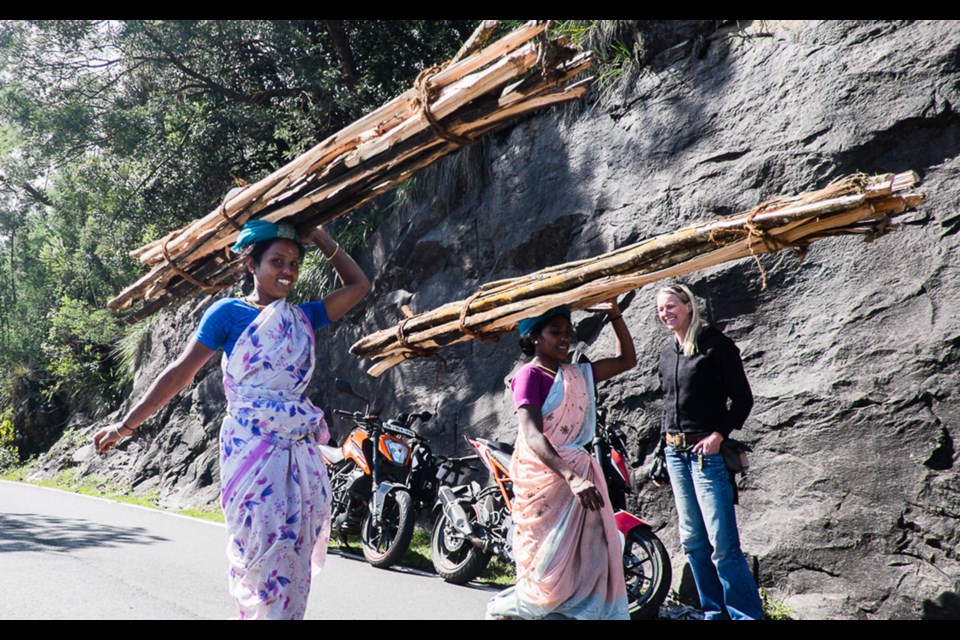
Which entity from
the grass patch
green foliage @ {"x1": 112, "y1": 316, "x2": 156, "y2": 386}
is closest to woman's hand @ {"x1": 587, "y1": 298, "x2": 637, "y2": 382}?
the grass patch

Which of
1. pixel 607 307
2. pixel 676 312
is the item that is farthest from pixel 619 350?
pixel 676 312

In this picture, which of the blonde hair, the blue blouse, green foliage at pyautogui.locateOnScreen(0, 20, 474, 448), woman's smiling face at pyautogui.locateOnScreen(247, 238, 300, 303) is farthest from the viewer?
green foliage at pyautogui.locateOnScreen(0, 20, 474, 448)

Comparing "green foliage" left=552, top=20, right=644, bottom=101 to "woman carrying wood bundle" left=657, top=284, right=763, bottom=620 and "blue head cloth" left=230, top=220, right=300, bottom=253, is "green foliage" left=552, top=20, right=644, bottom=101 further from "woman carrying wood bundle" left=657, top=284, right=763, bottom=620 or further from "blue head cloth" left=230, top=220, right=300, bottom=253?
"blue head cloth" left=230, top=220, right=300, bottom=253

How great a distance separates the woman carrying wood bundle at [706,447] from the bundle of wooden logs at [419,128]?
1.76 metres

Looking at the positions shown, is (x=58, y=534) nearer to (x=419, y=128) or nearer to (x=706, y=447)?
(x=419, y=128)

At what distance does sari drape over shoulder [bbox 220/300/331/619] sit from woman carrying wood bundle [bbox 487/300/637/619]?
118 centimetres

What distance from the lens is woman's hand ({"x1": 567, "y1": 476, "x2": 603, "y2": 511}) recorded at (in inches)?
158

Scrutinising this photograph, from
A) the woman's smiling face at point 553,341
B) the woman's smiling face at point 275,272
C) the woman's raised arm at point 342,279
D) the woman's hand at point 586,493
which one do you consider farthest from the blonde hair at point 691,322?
the woman's smiling face at point 275,272

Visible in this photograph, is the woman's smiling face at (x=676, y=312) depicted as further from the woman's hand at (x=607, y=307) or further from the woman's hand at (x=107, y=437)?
the woman's hand at (x=107, y=437)

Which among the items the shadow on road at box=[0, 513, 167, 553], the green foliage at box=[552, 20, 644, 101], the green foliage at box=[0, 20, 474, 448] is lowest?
the shadow on road at box=[0, 513, 167, 553]

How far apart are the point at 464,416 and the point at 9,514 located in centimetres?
562

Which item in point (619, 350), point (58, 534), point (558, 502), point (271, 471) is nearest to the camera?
point (271, 471)

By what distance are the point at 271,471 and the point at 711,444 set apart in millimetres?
2701

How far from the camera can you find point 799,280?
640 cm
